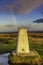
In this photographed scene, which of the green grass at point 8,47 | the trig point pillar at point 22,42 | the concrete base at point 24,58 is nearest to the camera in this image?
the concrete base at point 24,58

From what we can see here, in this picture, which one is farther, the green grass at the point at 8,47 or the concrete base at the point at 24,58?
the green grass at the point at 8,47

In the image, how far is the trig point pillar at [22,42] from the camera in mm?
6129

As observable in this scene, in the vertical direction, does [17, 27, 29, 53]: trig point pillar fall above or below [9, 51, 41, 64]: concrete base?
above

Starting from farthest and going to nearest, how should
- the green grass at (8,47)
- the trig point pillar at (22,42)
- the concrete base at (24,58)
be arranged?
the trig point pillar at (22,42) < the green grass at (8,47) < the concrete base at (24,58)

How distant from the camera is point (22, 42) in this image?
6.21 meters

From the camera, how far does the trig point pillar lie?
6.13 metres

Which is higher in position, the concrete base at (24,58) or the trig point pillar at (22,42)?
the trig point pillar at (22,42)

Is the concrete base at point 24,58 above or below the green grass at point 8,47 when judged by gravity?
below

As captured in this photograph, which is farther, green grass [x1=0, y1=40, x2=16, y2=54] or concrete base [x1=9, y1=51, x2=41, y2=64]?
green grass [x1=0, y1=40, x2=16, y2=54]

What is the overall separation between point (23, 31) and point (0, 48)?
1.00 metres

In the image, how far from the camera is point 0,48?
20.0 ft

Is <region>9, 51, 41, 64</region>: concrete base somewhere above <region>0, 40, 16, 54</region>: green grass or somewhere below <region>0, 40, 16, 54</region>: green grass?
below

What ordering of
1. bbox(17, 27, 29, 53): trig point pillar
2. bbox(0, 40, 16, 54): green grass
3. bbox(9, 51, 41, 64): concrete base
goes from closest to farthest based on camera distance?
bbox(9, 51, 41, 64): concrete base → bbox(0, 40, 16, 54): green grass → bbox(17, 27, 29, 53): trig point pillar

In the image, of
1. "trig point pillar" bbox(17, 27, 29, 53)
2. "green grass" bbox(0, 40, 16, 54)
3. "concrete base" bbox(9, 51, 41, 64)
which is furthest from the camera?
"trig point pillar" bbox(17, 27, 29, 53)
